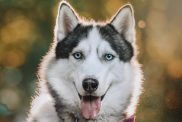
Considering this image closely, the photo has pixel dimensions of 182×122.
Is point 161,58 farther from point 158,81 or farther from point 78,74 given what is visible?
point 78,74

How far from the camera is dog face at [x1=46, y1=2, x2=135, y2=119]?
8.42m

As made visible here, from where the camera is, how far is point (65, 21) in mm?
8898

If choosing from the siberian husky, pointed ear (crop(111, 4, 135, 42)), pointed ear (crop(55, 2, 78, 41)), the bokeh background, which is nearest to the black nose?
the siberian husky

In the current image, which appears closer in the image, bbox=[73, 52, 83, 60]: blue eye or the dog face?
the dog face

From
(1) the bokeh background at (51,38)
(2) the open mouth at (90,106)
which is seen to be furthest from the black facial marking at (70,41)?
(1) the bokeh background at (51,38)

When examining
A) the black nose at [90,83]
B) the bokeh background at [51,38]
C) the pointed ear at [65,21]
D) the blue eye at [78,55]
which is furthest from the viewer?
the bokeh background at [51,38]

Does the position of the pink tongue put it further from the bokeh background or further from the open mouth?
the bokeh background

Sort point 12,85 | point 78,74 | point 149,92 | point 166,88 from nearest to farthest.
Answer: point 78,74 → point 149,92 → point 166,88 → point 12,85

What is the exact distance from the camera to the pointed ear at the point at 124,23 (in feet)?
29.3

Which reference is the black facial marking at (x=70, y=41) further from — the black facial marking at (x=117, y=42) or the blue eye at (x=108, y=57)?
the blue eye at (x=108, y=57)

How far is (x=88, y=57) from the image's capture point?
8.54 meters

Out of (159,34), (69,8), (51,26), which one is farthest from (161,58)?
(69,8)

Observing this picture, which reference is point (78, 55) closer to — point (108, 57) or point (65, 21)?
point (108, 57)

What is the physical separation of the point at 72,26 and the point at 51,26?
14.7 meters
